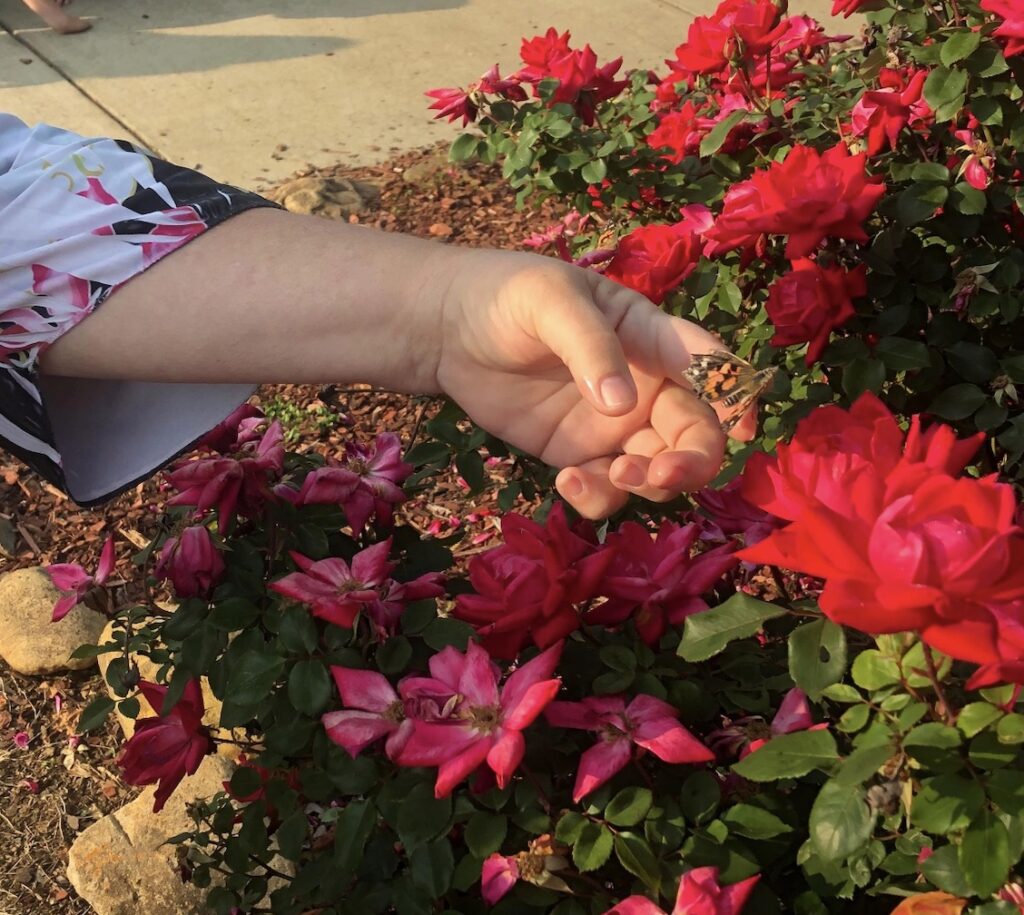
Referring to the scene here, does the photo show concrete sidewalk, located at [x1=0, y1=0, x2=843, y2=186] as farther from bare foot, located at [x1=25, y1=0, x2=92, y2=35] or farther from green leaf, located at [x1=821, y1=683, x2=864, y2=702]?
green leaf, located at [x1=821, y1=683, x2=864, y2=702]

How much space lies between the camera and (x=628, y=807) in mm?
946

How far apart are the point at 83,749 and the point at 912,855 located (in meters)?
1.84

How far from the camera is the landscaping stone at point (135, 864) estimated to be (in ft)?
6.08

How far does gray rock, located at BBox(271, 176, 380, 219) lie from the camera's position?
12.2ft

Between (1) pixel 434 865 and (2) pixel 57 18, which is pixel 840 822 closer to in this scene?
(1) pixel 434 865

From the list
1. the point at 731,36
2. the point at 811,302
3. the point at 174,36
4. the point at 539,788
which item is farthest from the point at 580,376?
the point at 174,36

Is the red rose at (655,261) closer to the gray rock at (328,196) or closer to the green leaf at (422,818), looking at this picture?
the green leaf at (422,818)

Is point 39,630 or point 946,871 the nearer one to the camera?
point 946,871

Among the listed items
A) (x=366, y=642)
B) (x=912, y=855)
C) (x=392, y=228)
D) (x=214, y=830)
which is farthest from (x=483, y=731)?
(x=392, y=228)

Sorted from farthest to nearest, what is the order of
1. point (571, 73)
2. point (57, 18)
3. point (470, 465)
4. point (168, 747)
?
point (57, 18), point (571, 73), point (470, 465), point (168, 747)

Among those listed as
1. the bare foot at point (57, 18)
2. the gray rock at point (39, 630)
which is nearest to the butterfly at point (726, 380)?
the gray rock at point (39, 630)

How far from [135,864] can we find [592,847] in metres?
1.25

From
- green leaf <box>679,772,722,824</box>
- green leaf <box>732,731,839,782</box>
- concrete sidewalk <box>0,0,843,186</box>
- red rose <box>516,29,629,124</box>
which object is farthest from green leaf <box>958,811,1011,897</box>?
concrete sidewalk <box>0,0,843,186</box>

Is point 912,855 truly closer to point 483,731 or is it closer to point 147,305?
point 483,731
